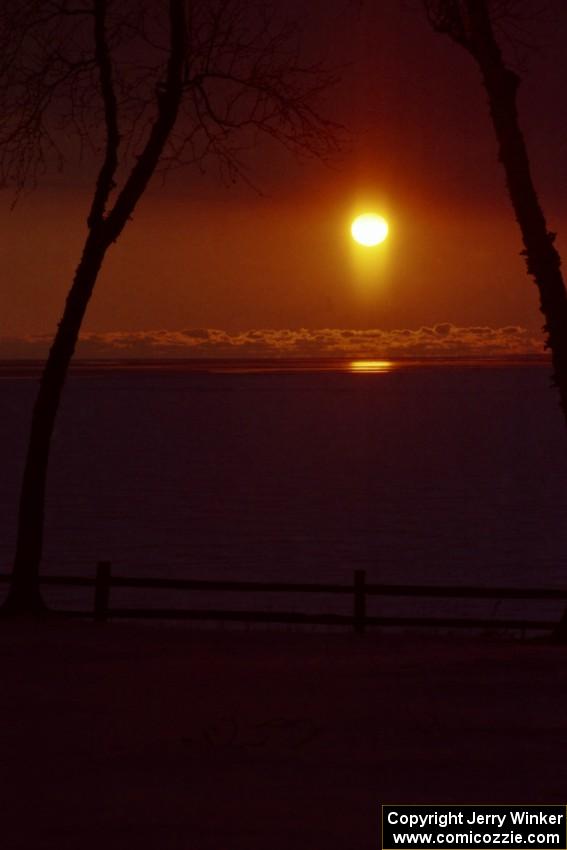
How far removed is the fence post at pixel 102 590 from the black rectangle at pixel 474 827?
38.0ft

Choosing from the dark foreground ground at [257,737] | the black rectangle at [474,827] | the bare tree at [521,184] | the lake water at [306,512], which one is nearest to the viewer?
the black rectangle at [474,827]

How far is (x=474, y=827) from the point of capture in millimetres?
9836

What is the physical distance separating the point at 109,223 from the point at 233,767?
13.0 metres

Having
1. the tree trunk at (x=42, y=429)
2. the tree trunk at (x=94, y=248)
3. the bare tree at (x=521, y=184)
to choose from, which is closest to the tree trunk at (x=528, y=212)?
the bare tree at (x=521, y=184)

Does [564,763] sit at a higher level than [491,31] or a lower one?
lower

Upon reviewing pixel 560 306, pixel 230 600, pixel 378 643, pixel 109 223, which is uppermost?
pixel 109 223

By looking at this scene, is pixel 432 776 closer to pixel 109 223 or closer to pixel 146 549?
pixel 109 223

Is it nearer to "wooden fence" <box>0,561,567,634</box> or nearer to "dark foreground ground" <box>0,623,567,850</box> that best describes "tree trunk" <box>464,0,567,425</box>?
"wooden fence" <box>0,561,567,634</box>

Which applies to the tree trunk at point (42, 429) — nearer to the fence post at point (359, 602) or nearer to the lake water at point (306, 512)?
the fence post at point (359, 602)

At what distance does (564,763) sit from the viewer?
11680 mm

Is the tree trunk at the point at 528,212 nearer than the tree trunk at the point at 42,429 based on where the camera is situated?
Yes

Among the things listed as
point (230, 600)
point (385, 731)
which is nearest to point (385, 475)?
point (230, 600)

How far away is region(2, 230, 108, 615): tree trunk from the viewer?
22.9 m

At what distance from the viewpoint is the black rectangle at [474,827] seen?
9523 millimetres
